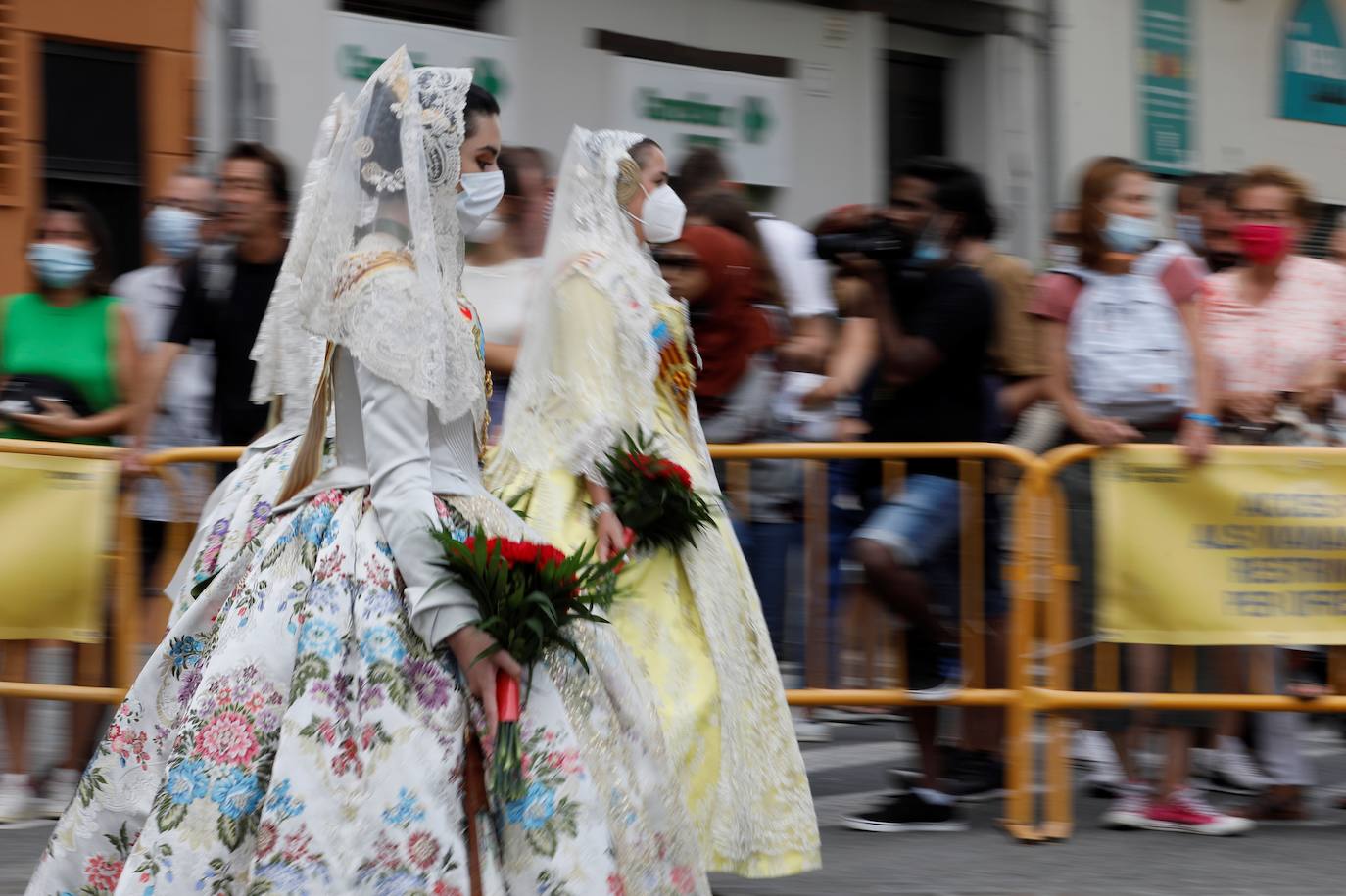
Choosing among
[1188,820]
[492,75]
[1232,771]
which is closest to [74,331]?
[1188,820]

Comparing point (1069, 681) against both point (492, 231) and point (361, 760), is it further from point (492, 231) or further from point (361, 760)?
point (361, 760)

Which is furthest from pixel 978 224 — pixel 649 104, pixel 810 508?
pixel 649 104

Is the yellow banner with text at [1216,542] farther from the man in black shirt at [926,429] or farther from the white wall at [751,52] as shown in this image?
the white wall at [751,52]

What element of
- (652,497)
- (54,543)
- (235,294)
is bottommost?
(54,543)

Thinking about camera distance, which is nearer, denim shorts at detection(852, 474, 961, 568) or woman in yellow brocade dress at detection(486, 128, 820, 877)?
woman in yellow brocade dress at detection(486, 128, 820, 877)

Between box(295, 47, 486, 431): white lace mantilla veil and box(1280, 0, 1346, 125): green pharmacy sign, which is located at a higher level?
box(1280, 0, 1346, 125): green pharmacy sign

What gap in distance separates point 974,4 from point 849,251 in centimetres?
1022

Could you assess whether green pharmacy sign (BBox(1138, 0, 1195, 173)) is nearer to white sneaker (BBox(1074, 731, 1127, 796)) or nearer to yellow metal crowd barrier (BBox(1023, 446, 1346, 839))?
white sneaker (BBox(1074, 731, 1127, 796))

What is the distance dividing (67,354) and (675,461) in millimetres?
2448

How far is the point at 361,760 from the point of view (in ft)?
10.8

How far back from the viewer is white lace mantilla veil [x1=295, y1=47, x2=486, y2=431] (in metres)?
3.36

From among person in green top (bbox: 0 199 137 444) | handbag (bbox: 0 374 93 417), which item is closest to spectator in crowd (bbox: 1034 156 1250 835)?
person in green top (bbox: 0 199 137 444)

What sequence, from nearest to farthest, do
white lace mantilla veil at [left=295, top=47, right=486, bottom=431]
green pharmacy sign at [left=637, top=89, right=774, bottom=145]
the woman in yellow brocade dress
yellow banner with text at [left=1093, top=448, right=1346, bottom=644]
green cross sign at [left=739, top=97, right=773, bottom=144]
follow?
1. white lace mantilla veil at [left=295, top=47, right=486, bottom=431]
2. the woman in yellow brocade dress
3. yellow banner with text at [left=1093, top=448, right=1346, bottom=644]
4. green pharmacy sign at [left=637, top=89, right=774, bottom=145]
5. green cross sign at [left=739, top=97, right=773, bottom=144]

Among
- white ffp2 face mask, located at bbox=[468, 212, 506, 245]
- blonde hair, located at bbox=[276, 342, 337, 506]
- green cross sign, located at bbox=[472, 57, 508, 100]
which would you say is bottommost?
blonde hair, located at bbox=[276, 342, 337, 506]
